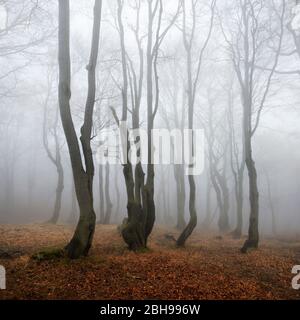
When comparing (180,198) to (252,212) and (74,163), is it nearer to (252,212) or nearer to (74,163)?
(252,212)

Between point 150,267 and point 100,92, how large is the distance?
1605cm

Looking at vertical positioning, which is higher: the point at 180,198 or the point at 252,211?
the point at 252,211

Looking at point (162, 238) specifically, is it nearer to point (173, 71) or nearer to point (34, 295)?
point (34, 295)

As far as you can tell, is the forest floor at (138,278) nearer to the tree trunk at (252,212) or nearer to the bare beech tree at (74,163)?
the bare beech tree at (74,163)

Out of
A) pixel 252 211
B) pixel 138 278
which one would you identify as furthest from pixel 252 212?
pixel 138 278

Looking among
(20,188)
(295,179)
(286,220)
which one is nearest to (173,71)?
(20,188)

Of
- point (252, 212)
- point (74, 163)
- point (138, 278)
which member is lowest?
point (138, 278)

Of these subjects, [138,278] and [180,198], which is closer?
[138,278]

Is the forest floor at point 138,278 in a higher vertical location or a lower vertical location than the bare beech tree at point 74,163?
lower

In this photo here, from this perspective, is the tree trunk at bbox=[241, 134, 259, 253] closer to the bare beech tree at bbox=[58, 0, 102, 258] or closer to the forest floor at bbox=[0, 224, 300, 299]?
the forest floor at bbox=[0, 224, 300, 299]

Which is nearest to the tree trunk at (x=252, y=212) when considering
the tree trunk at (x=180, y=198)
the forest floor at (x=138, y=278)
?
the forest floor at (x=138, y=278)

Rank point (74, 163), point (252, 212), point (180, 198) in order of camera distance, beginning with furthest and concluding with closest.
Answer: point (180, 198) → point (252, 212) → point (74, 163)

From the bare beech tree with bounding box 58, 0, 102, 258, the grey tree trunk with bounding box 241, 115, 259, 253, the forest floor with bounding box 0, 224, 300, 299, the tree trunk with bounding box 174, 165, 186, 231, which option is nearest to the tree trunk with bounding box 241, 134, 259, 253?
the grey tree trunk with bounding box 241, 115, 259, 253
